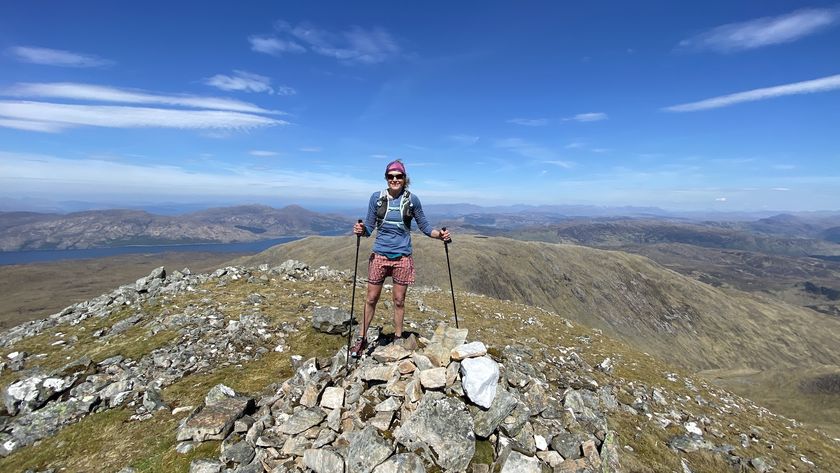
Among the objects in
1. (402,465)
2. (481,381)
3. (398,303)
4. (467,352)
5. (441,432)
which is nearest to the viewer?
(402,465)

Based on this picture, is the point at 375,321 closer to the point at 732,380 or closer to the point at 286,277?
the point at 286,277

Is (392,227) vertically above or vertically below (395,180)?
below

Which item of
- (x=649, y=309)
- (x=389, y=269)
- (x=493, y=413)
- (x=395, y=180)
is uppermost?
(x=395, y=180)

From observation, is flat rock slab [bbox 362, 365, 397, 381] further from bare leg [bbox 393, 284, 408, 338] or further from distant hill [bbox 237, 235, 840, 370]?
distant hill [bbox 237, 235, 840, 370]

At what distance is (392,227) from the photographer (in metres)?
10.5

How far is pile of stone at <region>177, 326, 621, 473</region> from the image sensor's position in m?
8.01

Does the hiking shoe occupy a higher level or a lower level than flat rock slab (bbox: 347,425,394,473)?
higher

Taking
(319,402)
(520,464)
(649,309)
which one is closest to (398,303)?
(319,402)

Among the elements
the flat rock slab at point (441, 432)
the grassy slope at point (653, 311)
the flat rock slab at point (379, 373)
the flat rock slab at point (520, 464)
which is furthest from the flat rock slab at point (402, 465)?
the grassy slope at point (653, 311)

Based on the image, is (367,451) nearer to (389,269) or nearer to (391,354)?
(391,354)

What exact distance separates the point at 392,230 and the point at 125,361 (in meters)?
11.6

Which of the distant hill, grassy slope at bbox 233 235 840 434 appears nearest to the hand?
grassy slope at bbox 233 235 840 434

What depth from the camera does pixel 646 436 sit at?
524 inches

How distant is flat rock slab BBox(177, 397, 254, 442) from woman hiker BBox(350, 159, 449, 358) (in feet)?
10.6
